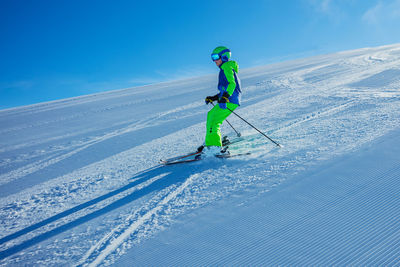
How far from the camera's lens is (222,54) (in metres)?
4.61

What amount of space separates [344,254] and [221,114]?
3.20 metres

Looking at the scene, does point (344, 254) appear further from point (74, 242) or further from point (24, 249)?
point (24, 249)

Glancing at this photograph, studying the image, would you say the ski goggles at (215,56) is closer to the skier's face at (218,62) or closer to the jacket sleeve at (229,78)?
the skier's face at (218,62)

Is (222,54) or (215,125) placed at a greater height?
(222,54)

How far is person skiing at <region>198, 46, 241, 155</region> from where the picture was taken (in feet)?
14.9

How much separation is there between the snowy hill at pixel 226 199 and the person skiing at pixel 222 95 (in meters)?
0.54

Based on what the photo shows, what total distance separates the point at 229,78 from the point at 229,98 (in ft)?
1.28

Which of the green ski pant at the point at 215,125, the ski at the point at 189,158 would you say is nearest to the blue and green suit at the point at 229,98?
the green ski pant at the point at 215,125

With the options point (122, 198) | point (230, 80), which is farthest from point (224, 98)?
point (122, 198)

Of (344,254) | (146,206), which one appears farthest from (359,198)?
(146,206)

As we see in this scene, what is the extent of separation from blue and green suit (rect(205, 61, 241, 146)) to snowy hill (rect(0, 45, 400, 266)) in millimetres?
648

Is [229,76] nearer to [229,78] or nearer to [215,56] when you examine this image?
[229,78]

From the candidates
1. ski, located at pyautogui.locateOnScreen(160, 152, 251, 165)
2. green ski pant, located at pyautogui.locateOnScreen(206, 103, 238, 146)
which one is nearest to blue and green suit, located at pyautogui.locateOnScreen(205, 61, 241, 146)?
green ski pant, located at pyautogui.locateOnScreen(206, 103, 238, 146)

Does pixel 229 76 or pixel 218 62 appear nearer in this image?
pixel 229 76
